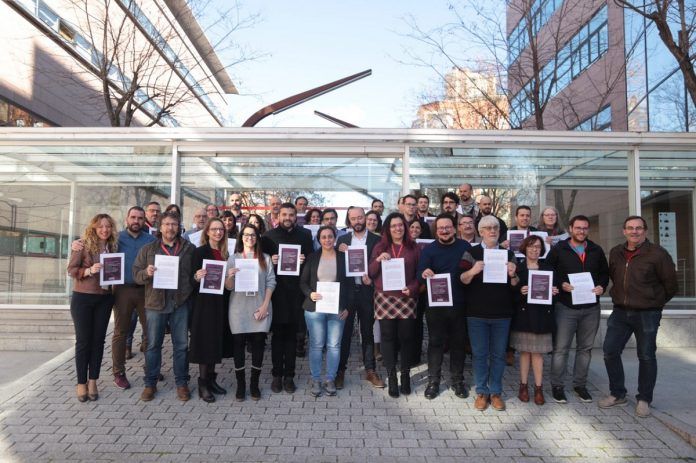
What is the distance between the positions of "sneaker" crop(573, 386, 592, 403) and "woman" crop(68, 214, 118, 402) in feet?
18.0

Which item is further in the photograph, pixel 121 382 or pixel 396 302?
pixel 121 382

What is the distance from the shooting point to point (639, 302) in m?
5.15

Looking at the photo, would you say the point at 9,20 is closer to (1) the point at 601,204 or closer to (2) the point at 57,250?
(2) the point at 57,250

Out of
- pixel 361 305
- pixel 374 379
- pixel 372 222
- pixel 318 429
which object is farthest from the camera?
pixel 372 222

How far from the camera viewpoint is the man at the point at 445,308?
5348mm

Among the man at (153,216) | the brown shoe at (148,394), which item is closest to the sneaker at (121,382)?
the brown shoe at (148,394)

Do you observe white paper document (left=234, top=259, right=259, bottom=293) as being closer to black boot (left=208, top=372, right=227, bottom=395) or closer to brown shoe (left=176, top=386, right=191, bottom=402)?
black boot (left=208, top=372, right=227, bottom=395)

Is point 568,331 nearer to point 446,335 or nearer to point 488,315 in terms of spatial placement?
point 488,315

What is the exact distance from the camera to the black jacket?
5477 millimetres

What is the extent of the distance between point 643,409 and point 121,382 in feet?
19.2

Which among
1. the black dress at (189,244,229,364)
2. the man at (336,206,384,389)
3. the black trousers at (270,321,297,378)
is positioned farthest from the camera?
the man at (336,206,384,389)

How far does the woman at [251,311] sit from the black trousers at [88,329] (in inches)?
59.3

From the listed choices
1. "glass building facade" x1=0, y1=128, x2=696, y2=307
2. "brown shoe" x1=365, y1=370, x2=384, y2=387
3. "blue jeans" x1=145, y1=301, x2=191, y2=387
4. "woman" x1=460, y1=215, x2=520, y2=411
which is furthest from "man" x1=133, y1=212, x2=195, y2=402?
"glass building facade" x1=0, y1=128, x2=696, y2=307

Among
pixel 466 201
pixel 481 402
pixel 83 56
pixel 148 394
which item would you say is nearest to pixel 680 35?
pixel 466 201
